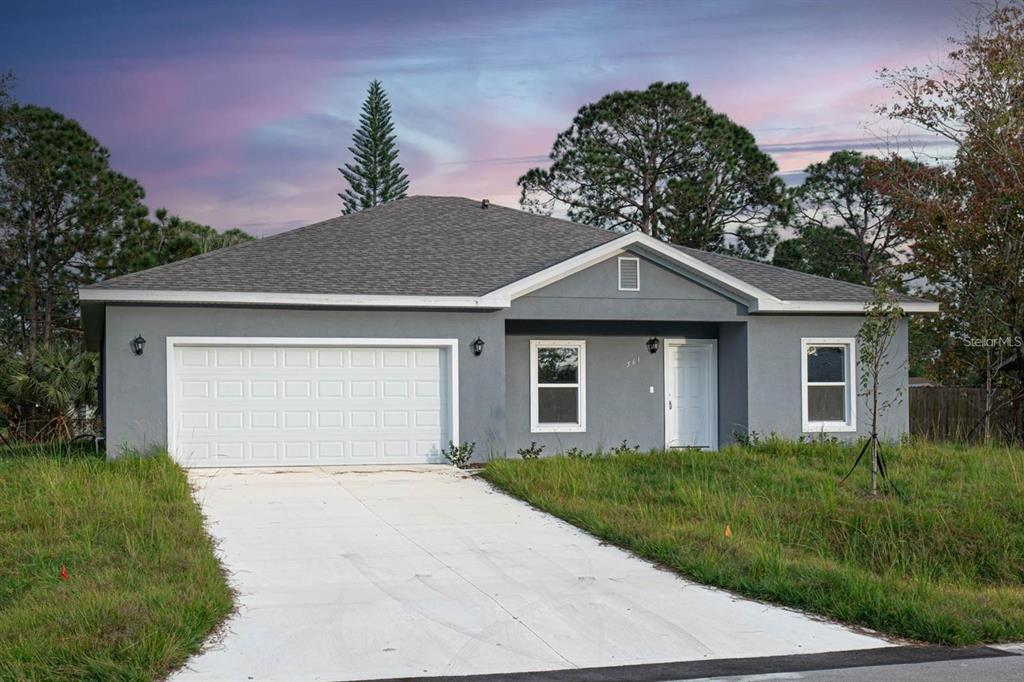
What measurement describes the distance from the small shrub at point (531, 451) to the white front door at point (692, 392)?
2636 mm

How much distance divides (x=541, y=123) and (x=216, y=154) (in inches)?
667

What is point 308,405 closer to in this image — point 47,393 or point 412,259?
point 412,259

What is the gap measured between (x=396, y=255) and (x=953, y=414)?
40.3 feet

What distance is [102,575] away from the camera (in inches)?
335

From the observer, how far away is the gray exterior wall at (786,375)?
1859cm

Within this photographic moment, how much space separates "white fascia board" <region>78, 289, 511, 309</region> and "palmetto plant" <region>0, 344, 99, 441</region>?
28.5 feet

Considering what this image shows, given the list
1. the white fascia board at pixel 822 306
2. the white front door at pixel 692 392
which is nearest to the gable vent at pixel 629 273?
the white front door at pixel 692 392

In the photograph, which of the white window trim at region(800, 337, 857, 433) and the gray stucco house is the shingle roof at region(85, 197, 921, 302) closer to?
the gray stucco house

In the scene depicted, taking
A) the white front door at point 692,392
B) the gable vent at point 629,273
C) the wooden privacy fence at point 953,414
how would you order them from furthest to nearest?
the wooden privacy fence at point 953,414 < the white front door at point 692,392 < the gable vent at point 629,273

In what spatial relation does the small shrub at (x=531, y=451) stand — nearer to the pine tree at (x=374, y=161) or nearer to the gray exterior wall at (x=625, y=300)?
the gray exterior wall at (x=625, y=300)

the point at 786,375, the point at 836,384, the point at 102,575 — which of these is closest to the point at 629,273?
the point at 786,375

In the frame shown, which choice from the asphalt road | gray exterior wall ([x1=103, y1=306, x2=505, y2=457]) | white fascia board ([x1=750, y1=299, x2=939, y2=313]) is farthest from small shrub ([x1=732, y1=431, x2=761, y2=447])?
the asphalt road

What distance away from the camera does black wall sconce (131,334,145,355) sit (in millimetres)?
15750

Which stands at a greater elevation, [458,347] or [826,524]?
[458,347]
